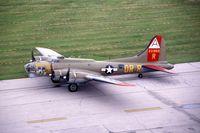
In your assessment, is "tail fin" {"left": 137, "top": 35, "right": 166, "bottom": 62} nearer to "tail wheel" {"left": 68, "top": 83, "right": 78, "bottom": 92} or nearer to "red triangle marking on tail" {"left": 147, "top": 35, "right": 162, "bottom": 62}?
"red triangle marking on tail" {"left": 147, "top": 35, "right": 162, "bottom": 62}

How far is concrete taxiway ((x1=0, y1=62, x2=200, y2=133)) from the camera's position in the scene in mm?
25188

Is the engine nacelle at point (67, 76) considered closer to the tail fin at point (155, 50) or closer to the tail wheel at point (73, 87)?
the tail wheel at point (73, 87)

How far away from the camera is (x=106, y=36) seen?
43625mm

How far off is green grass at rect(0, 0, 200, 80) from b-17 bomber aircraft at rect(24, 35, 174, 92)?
393cm

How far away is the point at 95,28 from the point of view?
151 feet

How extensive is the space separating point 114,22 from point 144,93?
1874 cm

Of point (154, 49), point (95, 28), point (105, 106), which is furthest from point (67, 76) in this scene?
point (95, 28)

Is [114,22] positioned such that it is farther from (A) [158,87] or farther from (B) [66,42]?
(A) [158,87]

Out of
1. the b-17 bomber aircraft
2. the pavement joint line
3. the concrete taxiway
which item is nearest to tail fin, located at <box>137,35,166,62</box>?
the b-17 bomber aircraft

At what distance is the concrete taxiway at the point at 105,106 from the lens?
25.2 meters

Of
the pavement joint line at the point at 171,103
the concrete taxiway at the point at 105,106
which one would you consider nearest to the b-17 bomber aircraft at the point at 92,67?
the concrete taxiway at the point at 105,106

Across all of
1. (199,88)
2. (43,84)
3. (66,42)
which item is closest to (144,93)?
(199,88)

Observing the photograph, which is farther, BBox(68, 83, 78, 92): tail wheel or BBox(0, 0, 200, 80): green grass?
BBox(0, 0, 200, 80): green grass

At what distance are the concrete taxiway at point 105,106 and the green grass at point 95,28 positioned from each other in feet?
13.9
